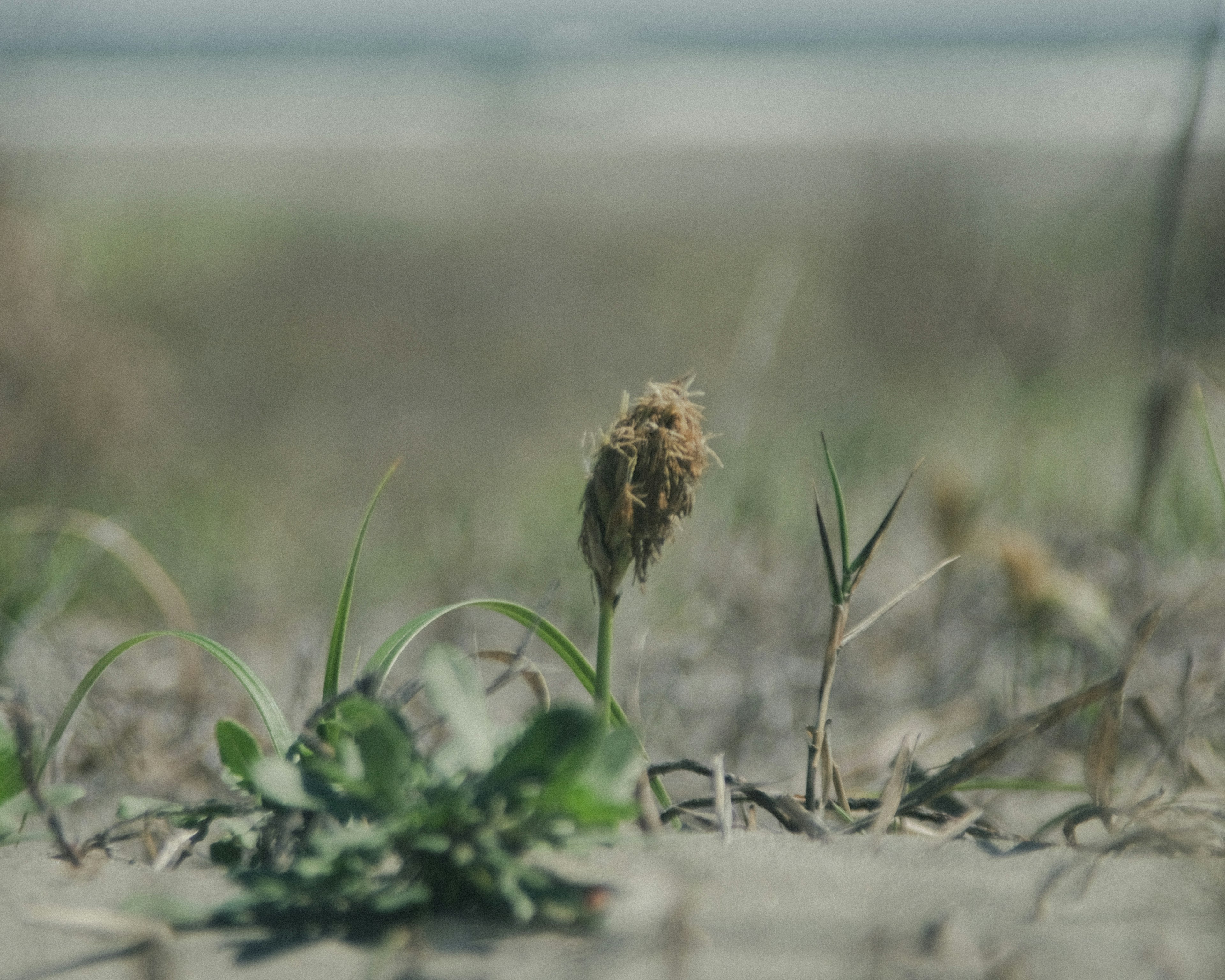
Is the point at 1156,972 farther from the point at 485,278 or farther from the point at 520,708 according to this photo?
the point at 485,278

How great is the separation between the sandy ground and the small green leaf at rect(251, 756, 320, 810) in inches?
4.5

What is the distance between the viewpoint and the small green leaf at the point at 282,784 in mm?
1013

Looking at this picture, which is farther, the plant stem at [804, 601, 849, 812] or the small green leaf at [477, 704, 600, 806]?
the plant stem at [804, 601, 849, 812]

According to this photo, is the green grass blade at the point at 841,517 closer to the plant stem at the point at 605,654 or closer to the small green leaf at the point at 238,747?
the plant stem at the point at 605,654

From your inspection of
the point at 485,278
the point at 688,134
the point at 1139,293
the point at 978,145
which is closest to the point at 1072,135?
the point at 978,145

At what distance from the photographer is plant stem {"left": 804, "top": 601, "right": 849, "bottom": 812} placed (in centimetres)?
128

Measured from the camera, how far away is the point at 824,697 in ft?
4.24

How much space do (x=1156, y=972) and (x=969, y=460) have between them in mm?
3476

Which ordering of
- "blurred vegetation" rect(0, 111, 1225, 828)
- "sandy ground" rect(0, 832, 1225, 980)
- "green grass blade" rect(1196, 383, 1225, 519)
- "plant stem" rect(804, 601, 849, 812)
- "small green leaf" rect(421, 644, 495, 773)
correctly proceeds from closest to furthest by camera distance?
"sandy ground" rect(0, 832, 1225, 980), "small green leaf" rect(421, 644, 495, 773), "plant stem" rect(804, 601, 849, 812), "green grass blade" rect(1196, 383, 1225, 519), "blurred vegetation" rect(0, 111, 1225, 828)

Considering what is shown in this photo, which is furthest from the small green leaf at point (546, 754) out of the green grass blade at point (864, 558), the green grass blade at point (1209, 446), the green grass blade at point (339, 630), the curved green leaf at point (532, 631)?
the green grass blade at point (1209, 446)

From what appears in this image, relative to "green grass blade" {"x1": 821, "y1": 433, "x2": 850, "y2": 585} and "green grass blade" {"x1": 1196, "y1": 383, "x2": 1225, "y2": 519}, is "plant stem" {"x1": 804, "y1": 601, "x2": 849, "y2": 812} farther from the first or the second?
"green grass blade" {"x1": 1196, "y1": 383, "x2": 1225, "y2": 519}

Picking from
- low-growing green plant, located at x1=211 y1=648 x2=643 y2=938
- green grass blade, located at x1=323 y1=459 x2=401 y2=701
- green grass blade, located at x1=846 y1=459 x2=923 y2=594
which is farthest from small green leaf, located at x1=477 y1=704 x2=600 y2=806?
green grass blade, located at x1=846 y1=459 x2=923 y2=594

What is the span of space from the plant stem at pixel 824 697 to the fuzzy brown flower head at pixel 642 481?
24 cm

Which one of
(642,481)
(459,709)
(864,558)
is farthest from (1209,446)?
(459,709)
